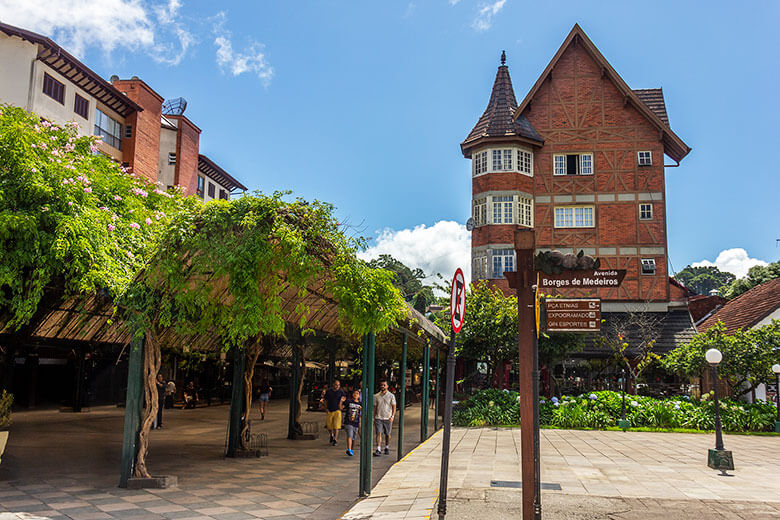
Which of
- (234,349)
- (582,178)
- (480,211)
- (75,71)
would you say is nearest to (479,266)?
(480,211)

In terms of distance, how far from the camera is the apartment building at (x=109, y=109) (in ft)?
93.1

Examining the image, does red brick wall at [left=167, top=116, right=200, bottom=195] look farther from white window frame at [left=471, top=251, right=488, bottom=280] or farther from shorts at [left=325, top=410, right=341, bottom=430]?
shorts at [left=325, top=410, right=341, bottom=430]

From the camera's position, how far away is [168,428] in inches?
755

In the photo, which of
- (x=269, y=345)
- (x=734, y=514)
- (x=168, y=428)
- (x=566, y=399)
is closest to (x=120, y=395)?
(x=168, y=428)

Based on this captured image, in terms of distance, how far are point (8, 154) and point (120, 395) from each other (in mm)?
21811

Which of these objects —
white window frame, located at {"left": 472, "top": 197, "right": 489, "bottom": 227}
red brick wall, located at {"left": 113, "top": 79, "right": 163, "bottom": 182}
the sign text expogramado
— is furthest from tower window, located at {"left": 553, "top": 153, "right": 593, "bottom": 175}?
the sign text expogramado

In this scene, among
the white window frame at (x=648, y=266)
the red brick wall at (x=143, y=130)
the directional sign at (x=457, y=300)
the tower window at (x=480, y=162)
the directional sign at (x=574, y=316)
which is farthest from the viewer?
the red brick wall at (x=143, y=130)

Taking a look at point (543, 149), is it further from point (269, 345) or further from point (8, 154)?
point (8, 154)

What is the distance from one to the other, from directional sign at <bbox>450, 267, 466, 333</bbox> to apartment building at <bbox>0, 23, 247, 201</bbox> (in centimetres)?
1529

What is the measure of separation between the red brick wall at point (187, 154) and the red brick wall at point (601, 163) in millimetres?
23674

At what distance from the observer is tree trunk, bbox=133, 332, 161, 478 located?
31.4 ft

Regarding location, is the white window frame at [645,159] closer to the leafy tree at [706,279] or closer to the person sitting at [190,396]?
the person sitting at [190,396]

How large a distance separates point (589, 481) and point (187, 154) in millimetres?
40306

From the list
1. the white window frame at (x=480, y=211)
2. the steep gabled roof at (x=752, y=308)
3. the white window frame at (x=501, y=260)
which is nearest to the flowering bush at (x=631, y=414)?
the steep gabled roof at (x=752, y=308)
